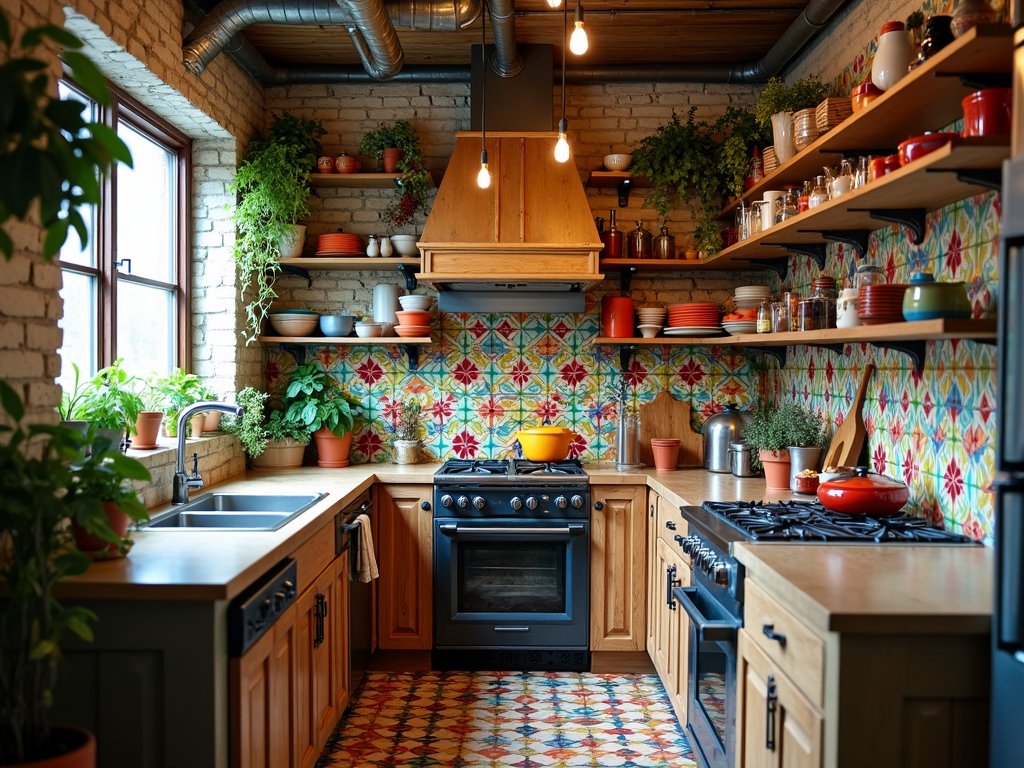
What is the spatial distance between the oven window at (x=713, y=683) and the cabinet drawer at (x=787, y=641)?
28 cm

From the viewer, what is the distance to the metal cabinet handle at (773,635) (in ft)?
6.86

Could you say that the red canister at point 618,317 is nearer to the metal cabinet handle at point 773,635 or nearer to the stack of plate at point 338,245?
the stack of plate at point 338,245

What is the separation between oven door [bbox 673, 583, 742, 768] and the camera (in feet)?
8.18

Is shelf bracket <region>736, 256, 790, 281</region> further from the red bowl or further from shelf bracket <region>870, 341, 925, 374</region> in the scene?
the red bowl

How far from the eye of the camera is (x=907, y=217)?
2.78 metres

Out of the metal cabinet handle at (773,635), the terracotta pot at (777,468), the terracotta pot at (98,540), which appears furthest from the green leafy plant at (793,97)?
the terracotta pot at (98,540)

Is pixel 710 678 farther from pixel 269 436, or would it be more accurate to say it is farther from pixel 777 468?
pixel 269 436

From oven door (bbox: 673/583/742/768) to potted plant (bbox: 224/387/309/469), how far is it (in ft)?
7.48

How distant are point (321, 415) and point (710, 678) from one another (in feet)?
8.34

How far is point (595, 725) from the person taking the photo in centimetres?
350

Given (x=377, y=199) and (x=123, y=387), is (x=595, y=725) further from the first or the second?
(x=377, y=199)

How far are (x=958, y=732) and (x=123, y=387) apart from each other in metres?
3.05

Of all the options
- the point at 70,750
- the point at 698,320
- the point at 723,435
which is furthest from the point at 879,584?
the point at 698,320

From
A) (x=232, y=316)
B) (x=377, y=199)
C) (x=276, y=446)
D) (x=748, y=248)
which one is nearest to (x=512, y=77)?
(x=377, y=199)
